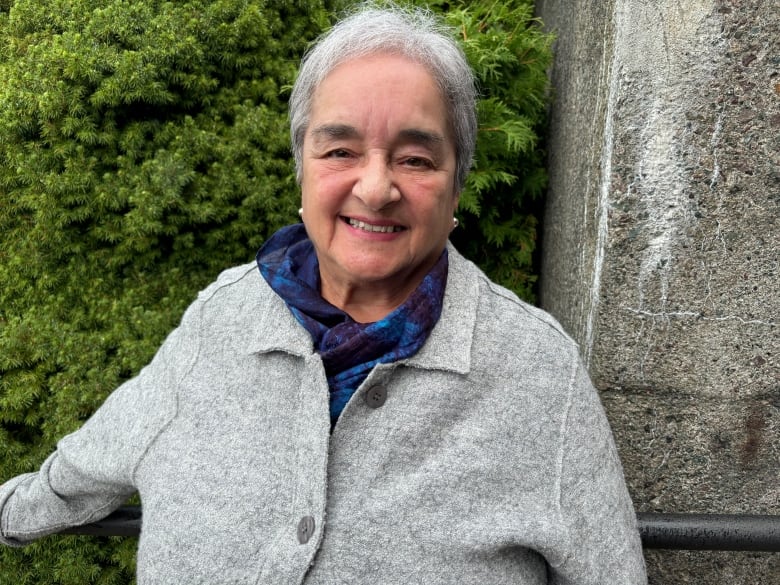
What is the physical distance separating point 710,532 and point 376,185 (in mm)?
1105

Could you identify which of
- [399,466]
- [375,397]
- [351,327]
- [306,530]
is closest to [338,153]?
[351,327]

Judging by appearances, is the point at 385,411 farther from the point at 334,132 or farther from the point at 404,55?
the point at 404,55

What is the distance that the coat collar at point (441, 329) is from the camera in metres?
1.56

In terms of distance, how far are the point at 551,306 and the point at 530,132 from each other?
66 centimetres

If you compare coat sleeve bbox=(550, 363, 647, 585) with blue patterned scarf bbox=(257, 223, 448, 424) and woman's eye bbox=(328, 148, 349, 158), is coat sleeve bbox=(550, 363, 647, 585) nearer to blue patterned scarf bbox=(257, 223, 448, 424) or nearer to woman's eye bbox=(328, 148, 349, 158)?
blue patterned scarf bbox=(257, 223, 448, 424)

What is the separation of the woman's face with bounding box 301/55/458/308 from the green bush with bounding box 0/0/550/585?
39.7 inches

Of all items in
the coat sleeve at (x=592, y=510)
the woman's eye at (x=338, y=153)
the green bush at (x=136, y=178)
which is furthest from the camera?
the green bush at (x=136, y=178)

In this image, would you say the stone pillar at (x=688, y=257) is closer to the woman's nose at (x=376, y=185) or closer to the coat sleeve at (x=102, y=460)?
the woman's nose at (x=376, y=185)

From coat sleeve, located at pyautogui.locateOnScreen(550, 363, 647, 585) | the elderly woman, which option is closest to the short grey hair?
the elderly woman

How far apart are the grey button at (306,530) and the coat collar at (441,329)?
367 mm

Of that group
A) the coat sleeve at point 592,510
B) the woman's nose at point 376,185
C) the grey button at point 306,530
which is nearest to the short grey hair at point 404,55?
the woman's nose at point 376,185

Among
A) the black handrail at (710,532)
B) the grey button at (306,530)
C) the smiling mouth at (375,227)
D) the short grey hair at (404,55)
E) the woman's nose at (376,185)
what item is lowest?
the black handrail at (710,532)

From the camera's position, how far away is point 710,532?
5.30ft

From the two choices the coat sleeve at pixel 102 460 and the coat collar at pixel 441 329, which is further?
the coat sleeve at pixel 102 460
